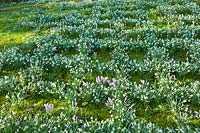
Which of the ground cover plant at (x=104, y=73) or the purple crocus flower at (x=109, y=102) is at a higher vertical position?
the purple crocus flower at (x=109, y=102)

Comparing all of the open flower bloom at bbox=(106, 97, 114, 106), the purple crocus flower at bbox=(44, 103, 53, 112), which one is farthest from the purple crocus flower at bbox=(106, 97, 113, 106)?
the purple crocus flower at bbox=(44, 103, 53, 112)

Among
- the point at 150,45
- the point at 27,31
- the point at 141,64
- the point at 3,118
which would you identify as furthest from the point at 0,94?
the point at 27,31

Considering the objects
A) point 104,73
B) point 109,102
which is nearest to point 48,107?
point 109,102

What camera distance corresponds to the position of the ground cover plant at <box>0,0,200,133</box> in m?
9.78

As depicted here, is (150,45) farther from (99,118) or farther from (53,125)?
(53,125)

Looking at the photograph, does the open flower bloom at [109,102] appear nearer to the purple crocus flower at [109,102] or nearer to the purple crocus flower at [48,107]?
the purple crocus flower at [109,102]

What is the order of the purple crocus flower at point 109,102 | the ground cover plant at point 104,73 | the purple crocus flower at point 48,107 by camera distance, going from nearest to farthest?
the ground cover plant at point 104,73 → the purple crocus flower at point 109,102 → the purple crocus flower at point 48,107

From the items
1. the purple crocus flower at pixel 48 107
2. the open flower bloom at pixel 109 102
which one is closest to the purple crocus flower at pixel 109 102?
the open flower bloom at pixel 109 102

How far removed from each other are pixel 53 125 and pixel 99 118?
1.30m

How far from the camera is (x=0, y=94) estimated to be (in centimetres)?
1217

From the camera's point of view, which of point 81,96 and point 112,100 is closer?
point 112,100

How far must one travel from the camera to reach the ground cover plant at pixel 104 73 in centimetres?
978

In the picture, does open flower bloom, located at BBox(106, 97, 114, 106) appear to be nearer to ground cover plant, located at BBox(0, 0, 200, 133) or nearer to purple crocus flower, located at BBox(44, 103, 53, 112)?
ground cover plant, located at BBox(0, 0, 200, 133)

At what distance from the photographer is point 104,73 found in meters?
13.2
